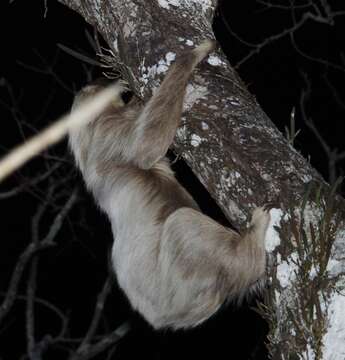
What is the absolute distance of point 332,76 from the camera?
42.0 ft

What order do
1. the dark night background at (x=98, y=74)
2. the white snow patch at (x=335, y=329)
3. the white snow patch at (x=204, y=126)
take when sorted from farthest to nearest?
the dark night background at (x=98, y=74)
the white snow patch at (x=204, y=126)
the white snow patch at (x=335, y=329)

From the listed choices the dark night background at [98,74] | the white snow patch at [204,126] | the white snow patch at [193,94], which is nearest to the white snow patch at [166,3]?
the white snow patch at [193,94]

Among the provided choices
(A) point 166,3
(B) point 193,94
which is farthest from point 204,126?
(A) point 166,3

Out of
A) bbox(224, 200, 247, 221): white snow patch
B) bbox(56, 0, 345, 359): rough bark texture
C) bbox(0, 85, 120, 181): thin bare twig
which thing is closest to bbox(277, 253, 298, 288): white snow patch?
bbox(56, 0, 345, 359): rough bark texture

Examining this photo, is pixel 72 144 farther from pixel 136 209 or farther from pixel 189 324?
pixel 189 324

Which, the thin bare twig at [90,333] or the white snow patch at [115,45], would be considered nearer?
the white snow patch at [115,45]

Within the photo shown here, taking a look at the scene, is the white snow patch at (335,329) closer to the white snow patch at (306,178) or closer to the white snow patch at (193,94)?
the white snow patch at (306,178)

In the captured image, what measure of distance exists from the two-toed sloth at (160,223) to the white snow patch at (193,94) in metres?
0.03

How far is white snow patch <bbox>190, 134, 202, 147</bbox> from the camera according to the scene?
3.20m

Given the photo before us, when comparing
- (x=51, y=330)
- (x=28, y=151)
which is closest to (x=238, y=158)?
(x=28, y=151)

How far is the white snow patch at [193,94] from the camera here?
11.0 ft

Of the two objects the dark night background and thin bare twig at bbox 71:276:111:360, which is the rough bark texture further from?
the dark night background

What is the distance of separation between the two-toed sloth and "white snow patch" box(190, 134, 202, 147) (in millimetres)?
259

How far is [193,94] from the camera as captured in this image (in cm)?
340
